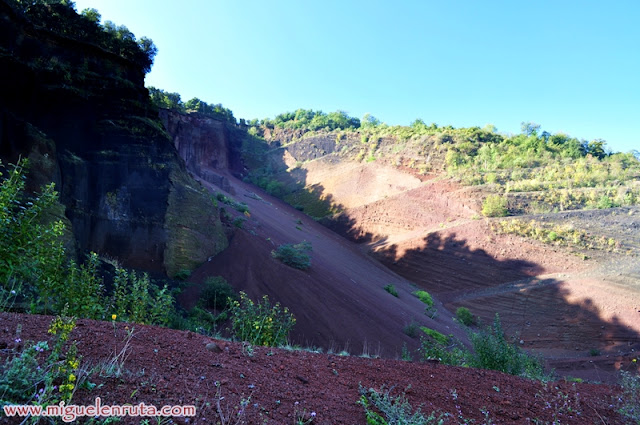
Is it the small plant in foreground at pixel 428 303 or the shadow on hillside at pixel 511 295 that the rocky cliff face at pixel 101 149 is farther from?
the shadow on hillside at pixel 511 295

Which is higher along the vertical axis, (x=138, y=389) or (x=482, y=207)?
(x=482, y=207)

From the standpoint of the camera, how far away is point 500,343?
6.18m

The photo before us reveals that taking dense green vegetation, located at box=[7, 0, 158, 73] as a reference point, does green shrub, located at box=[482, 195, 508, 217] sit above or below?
above

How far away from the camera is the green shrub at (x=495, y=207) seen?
26906 mm

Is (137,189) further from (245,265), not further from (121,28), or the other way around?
Result: (121,28)

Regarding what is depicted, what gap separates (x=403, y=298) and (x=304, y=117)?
46.5 meters

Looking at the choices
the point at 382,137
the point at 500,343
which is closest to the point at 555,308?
the point at 500,343


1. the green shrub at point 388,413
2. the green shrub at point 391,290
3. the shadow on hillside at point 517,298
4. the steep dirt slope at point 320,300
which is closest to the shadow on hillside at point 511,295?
the shadow on hillside at point 517,298

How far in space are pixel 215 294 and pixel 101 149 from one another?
5240 mm

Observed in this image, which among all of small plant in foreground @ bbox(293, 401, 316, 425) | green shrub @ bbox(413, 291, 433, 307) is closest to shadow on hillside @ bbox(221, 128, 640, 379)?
green shrub @ bbox(413, 291, 433, 307)

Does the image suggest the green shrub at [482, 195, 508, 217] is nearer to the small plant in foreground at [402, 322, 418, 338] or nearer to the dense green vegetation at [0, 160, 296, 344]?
the small plant in foreground at [402, 322, 418, 338]

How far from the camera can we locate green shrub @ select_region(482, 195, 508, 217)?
2691 centimetres

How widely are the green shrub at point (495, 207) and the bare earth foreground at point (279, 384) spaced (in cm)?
2427

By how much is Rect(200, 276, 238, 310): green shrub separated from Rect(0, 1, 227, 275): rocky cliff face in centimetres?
173
